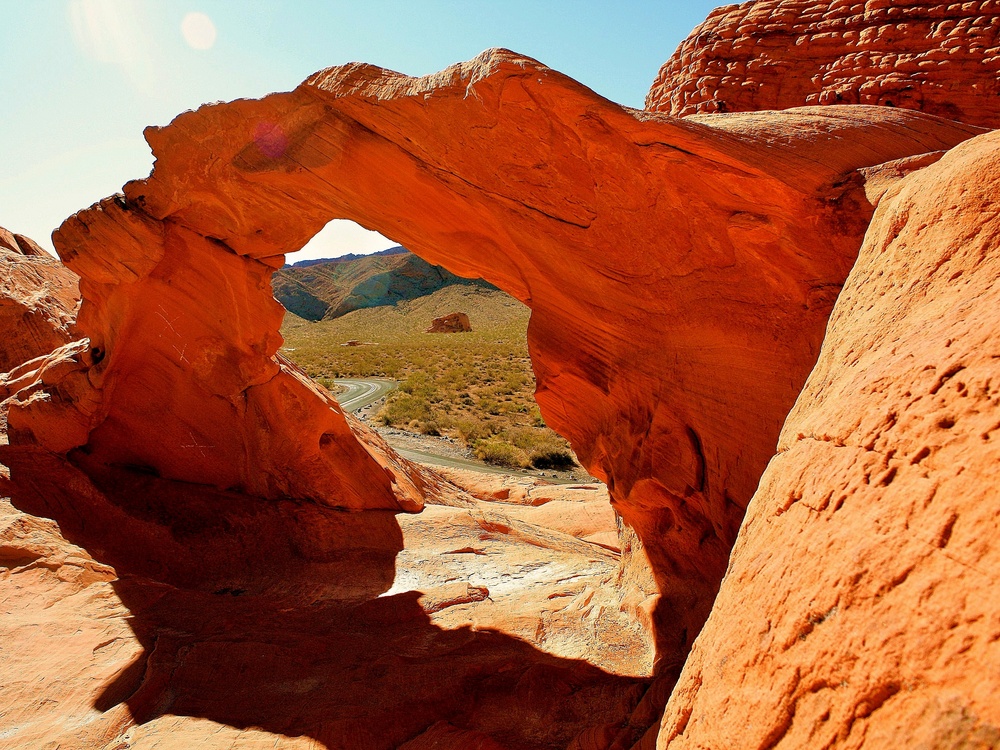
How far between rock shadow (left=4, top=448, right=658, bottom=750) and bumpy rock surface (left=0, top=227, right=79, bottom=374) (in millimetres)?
4048

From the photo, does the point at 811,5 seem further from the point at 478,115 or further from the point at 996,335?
the point at 996,335

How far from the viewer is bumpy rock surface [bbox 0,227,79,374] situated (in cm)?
1037

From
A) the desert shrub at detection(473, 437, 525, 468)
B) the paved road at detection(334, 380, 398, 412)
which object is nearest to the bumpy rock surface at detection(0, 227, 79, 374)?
the desert shrub at detection(473, 437, 525, 468)

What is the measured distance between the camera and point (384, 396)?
25.4 meters

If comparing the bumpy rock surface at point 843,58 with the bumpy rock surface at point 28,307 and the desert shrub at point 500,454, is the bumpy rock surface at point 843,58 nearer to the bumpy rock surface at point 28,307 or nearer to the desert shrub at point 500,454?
the desert shrub at point 500,454

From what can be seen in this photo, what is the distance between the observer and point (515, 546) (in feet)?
25.6

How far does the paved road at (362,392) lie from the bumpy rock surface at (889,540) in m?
21.2

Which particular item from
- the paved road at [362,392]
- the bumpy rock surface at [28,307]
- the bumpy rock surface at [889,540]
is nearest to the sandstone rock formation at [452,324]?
the paved road at [362,392]

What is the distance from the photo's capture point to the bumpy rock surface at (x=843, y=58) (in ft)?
19.8

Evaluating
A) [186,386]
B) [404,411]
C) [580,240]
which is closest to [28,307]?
[186,386]

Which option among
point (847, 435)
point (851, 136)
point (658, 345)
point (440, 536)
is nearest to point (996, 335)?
point (847, 435)

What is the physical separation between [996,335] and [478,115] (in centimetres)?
347

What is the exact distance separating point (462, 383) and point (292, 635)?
2086 cm

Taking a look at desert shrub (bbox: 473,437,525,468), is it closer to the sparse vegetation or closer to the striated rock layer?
the sparse vegetation
